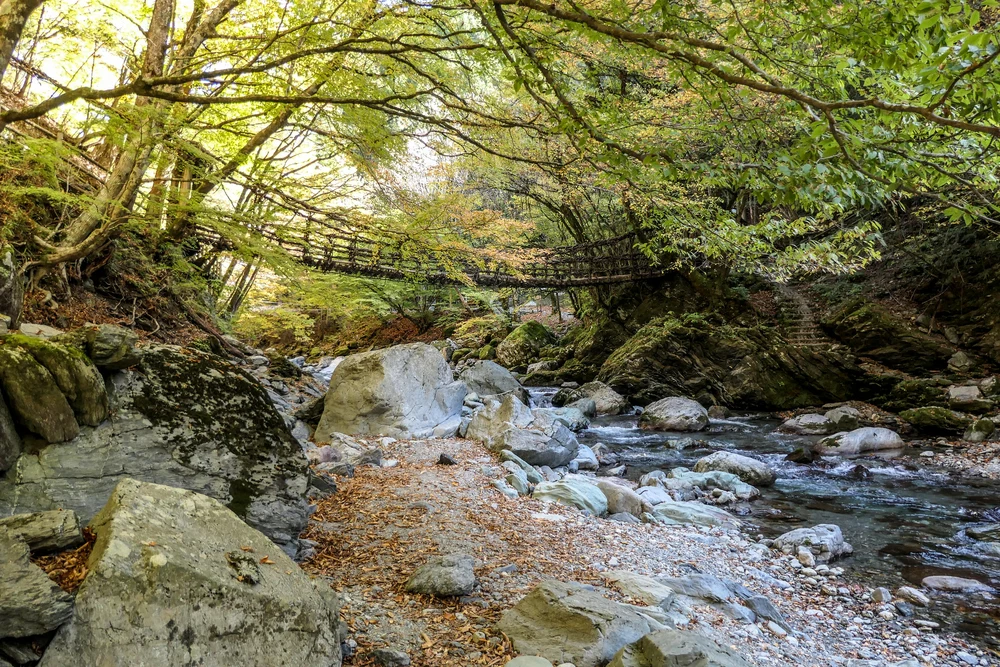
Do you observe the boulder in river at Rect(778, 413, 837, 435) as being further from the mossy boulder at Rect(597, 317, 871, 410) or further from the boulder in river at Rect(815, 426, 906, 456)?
the mossy boulder at Rect(597, 317, 871, 410)

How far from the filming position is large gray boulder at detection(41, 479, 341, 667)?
1.57 m

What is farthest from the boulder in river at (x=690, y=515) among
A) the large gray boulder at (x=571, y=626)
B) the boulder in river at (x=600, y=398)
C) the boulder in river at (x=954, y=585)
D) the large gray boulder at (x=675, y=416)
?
the boulder in river at (x=600, y=398)

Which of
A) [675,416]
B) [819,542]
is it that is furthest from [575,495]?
[675,416]

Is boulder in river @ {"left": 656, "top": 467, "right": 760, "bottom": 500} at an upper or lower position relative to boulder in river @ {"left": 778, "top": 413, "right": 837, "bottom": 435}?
lower

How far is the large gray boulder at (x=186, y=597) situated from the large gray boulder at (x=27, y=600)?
50 mm

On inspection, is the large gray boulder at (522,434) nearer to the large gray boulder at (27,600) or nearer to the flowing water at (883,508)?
the flowing water at (883,508)

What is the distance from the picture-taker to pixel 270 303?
51.0 ft

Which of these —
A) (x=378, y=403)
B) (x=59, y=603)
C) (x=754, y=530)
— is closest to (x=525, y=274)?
(x=378, y=403)

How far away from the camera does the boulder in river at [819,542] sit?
476cm

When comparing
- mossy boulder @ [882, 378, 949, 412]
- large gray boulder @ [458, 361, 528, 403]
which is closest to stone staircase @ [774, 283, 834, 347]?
mossy boulder @ [882, 378, 949, 412]

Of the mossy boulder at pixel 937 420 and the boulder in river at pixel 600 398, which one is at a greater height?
the mossy boulder at pixel 937 420

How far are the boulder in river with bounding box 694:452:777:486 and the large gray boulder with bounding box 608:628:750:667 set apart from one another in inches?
204

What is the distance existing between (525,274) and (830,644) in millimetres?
10728

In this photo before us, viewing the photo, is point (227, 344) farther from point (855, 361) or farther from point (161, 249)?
point (855, 361)
